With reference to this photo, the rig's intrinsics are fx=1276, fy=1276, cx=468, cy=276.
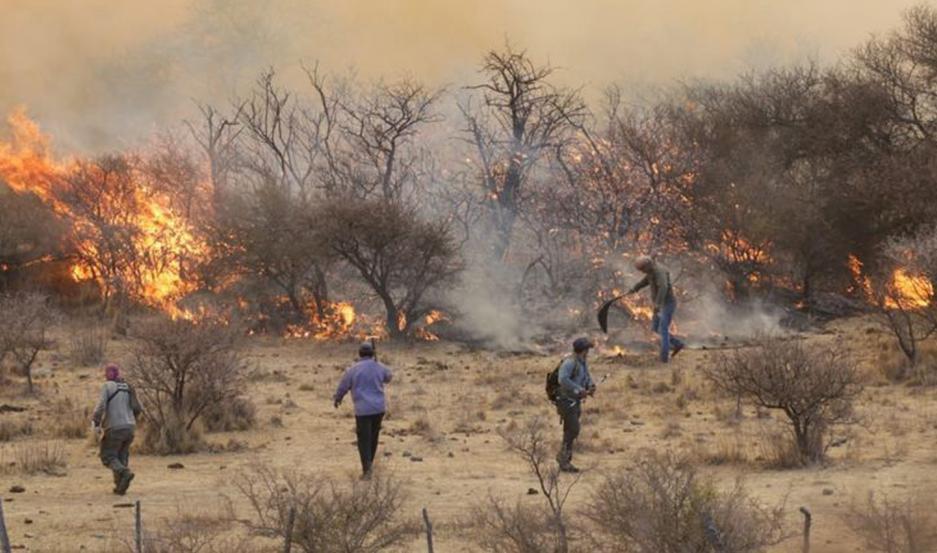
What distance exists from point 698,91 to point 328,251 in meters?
24.8

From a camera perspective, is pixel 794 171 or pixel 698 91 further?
pixel 698 91

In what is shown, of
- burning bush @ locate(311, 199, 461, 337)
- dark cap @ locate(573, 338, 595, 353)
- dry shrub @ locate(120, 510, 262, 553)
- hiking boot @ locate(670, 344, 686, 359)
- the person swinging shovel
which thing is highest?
burning bush @ locate(311, 199, 461, 337)

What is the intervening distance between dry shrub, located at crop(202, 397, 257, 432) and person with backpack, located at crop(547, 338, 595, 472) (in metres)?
4.81

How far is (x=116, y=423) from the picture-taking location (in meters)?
11.5

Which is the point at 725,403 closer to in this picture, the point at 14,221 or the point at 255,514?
the point at 255,514

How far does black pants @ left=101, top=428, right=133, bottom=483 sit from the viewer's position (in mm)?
11320

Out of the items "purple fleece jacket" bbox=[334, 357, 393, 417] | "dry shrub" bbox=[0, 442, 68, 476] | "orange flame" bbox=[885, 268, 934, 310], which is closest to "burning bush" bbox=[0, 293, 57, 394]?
"dry shrub" bbox=[0, 442, 68, 476]

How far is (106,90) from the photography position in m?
71.4

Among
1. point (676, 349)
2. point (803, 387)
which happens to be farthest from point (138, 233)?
point (803, 387)

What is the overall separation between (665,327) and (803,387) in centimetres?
748

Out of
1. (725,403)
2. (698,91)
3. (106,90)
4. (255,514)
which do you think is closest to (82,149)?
(106,90)

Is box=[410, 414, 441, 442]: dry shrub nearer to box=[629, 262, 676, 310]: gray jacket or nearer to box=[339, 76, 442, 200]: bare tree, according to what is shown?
box=[629, 262, 676, 310]: gray jacket

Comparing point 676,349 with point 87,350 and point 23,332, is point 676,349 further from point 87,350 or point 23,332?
point 87,350

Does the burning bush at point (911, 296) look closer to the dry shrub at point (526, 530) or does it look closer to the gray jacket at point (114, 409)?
the dry shrub at point (526, 530)
